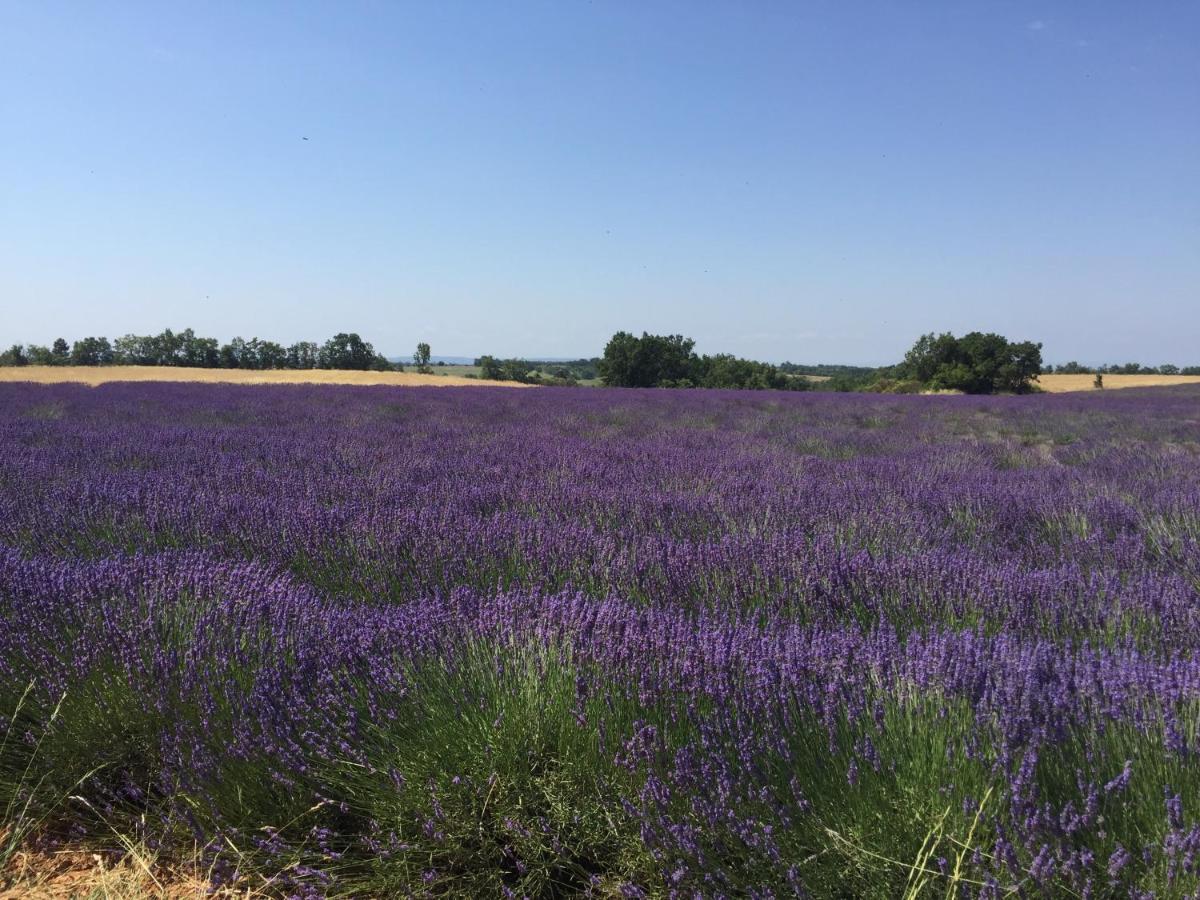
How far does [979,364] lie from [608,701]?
1718 inches

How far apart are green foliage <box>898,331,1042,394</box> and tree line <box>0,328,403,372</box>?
35618 mm

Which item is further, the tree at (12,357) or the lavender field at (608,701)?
the tree at (12,357)

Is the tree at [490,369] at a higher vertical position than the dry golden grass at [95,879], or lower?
higher

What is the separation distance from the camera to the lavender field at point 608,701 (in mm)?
1190

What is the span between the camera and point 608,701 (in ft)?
4.94

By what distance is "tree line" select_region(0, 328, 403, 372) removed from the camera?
2115 inches

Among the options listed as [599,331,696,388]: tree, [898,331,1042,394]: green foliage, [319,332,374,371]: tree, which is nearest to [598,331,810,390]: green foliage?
[599,331,696,388]: tree

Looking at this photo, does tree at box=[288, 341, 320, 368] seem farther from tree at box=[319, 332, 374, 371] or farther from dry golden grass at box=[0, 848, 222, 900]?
dry golden grass at box=[0, 848, 222, 900]

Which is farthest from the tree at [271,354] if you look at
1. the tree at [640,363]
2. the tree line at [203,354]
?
the tree at [640,363]

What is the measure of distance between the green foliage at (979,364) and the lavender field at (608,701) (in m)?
39.0

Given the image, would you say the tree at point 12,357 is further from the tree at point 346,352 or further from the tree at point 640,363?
the tree at point 640,363

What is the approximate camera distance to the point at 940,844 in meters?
1.15

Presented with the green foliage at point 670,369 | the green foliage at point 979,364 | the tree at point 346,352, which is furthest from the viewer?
the tree at point 346,352

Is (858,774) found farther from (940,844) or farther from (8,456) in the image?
(8,456)
